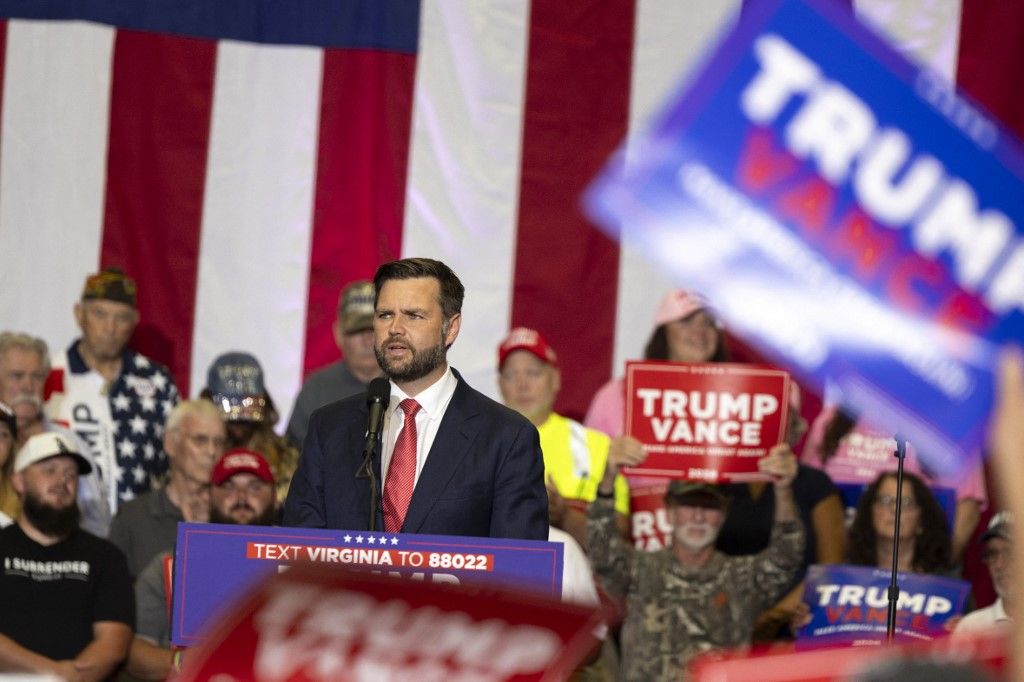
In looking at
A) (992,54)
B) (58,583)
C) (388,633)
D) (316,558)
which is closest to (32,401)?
(58,583)

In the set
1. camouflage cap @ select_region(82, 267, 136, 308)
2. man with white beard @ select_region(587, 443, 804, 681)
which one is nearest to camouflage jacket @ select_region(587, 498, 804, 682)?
man with white beard @ select_region(587, 443, 804, 681)

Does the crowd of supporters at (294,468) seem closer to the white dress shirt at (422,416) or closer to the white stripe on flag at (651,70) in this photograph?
the white stripe on flag at (651,70)

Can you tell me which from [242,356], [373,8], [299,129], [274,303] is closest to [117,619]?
[242,356]

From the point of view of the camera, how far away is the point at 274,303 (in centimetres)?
783

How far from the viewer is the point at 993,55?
7723 millimetres

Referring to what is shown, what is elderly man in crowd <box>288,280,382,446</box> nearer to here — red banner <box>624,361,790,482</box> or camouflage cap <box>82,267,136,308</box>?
camouflage cap <box>82,267,136,308</box>

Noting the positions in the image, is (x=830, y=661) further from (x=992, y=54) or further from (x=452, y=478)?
(x=992, y=54)

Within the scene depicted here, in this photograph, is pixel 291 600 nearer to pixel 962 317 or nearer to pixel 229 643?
pixel 229 643

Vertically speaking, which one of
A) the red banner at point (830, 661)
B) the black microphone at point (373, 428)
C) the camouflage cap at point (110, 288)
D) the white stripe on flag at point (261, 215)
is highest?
the white stripe on flag at point (261, 215)

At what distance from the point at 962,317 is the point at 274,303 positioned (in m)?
6.23

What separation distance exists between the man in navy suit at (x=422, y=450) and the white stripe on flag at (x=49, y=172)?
4236mm

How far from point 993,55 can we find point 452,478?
4.91 meters

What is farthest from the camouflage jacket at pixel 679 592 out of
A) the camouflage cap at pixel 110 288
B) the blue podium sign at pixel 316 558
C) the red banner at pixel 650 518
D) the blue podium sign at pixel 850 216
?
the blue podium sign at pixel 850 216

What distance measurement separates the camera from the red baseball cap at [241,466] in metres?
6.03
